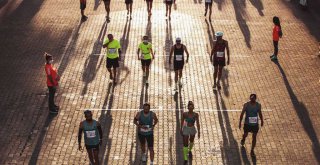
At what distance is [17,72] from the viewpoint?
1811 cm

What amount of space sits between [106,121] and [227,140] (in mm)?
3820

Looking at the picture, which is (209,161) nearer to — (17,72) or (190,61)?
(190,61)

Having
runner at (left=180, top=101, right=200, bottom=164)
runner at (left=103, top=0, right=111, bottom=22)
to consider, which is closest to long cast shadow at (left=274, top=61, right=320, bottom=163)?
runner at (left=180, top=101, right=200, bottom=164)

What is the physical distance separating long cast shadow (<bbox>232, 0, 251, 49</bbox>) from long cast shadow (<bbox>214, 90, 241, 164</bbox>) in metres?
5.76

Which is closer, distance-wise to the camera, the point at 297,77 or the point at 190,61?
the point at 297,77

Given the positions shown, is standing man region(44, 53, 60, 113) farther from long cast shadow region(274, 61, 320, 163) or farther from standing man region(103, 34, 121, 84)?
long cast shadow region(274, 61, 320, 163)

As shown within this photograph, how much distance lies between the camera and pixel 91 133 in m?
11.6

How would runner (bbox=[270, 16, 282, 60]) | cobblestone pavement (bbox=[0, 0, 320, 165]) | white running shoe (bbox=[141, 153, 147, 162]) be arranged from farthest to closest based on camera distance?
runner (bbox=[270, 16, 282, 60]) < cobblestone pavement (bbox=[0, 0, 320, 165]) < white running shoe (bbox=[141, 153, 147, 162])

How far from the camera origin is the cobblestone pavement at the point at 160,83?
537 inches

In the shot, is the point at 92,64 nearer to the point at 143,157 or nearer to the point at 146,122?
the point at 143,157

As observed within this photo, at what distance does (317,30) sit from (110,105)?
1160 centimetres

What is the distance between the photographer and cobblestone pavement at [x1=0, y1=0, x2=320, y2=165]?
13.6 m

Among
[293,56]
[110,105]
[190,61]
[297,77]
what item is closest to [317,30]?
[293,56]

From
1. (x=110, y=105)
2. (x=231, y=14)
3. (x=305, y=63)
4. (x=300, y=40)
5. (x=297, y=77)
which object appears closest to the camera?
(x=110, y=105)
